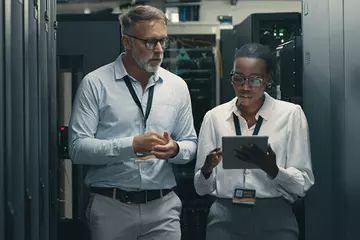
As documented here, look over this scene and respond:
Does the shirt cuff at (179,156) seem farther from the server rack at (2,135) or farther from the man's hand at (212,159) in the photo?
the server rack at (2,135)

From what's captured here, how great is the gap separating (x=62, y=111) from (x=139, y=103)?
4.46ft

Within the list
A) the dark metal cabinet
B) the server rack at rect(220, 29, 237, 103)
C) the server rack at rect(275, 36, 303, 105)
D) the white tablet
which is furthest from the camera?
the server rack at rect(220, 29, 237, 103)

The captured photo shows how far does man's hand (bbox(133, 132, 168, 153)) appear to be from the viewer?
2441mm

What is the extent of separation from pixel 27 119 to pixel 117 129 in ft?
1.72

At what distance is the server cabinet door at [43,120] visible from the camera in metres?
2.67

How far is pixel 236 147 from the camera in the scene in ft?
7.87

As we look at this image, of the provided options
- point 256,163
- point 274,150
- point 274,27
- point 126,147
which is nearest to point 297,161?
point 274,150

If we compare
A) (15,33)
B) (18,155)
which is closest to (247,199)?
(18,155)

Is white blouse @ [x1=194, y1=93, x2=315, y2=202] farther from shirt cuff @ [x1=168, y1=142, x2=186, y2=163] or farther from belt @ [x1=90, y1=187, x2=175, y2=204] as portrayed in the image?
belt @ [x1=90, y1=187, x2=175, y2=204]

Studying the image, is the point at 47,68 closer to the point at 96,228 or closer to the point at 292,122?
the point at 96,228

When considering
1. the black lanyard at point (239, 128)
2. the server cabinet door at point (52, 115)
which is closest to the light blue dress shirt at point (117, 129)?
the black lanyard at point (239, 128)

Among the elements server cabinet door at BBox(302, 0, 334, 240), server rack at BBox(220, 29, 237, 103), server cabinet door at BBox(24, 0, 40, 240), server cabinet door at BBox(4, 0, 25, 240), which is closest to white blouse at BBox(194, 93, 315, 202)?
server cabinet door at BBox(302, 0, 334, 240)

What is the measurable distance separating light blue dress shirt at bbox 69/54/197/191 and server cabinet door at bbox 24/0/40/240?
0.21 m

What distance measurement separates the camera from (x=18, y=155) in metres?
2.03
